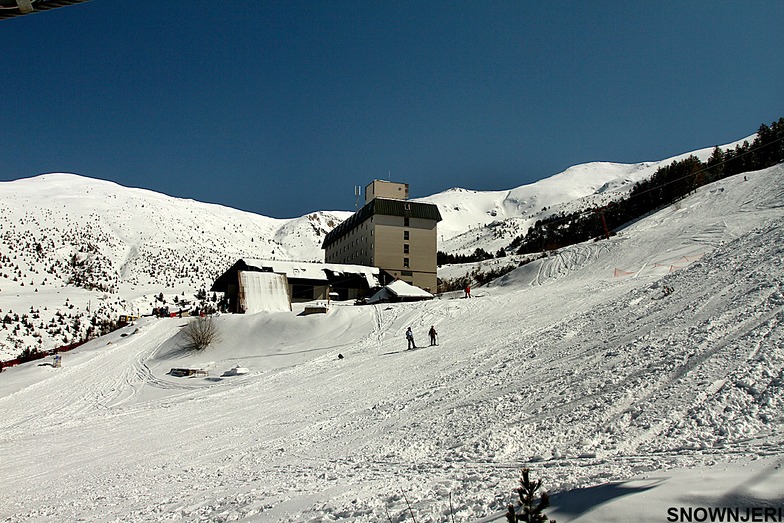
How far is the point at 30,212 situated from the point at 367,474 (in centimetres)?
9046

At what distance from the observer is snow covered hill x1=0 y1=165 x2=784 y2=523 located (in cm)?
→ 689

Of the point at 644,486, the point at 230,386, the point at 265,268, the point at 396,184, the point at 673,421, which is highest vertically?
the point at 396,184

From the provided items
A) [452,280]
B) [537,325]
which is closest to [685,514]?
[537,325]

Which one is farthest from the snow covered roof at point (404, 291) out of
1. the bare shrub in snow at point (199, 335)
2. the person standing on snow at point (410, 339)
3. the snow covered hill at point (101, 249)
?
the snow covered hill at point (101, 249)

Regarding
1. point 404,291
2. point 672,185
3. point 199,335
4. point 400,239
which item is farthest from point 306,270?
point 672,185

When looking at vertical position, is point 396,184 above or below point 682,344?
above

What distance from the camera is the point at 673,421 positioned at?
355 inches

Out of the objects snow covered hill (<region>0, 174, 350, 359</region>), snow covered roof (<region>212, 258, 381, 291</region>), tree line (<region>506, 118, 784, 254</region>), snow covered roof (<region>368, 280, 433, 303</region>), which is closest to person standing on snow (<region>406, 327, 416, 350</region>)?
snow covered roof (<region>368, 280, 433, 303</region>)

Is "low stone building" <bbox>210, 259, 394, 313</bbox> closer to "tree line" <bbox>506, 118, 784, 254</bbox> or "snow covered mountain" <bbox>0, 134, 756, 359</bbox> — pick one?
"snow covered mountain" <bbox>0, 134, 756, 359</bbox>

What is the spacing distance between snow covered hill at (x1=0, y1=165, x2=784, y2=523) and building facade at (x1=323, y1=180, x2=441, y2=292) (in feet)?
97.3

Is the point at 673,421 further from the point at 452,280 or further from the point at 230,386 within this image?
the point at 452,280

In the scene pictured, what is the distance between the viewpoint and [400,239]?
6025 centimetres

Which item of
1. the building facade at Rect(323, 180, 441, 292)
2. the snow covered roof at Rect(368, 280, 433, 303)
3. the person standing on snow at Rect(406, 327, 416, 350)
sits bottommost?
the person standing on snow at Rect(406, 327, 416, 350)

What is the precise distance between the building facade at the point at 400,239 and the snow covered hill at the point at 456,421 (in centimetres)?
2967
